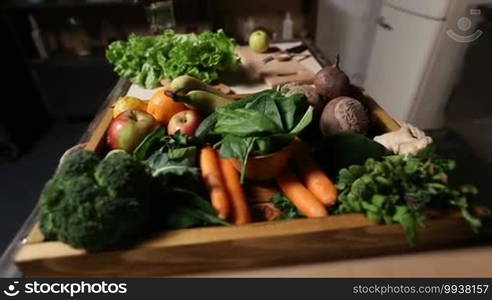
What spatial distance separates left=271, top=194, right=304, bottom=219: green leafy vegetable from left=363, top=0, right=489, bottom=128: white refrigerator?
4.25 ft

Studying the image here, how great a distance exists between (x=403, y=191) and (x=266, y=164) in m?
0.23

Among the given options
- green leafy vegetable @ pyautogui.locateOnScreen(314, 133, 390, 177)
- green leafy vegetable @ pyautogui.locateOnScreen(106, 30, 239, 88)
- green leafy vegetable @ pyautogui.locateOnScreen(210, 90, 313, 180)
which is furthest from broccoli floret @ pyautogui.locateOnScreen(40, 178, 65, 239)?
green leafy vegetable @ pyautogui.locateOnScreen(106, 30, 239, 88)

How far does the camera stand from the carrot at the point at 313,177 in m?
0.62

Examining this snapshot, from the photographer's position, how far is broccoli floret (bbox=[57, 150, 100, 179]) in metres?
0.56

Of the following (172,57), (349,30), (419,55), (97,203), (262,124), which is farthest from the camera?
(349,30)

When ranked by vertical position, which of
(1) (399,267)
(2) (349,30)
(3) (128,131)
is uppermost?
(3) (128,131)

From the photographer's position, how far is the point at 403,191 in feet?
1.83

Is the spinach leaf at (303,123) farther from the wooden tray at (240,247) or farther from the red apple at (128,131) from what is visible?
the red apple at (128,131)

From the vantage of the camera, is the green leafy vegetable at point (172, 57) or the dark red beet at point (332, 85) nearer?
the dark red beet at point (332, 85)

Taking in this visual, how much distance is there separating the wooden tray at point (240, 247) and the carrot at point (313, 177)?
6 centimetres

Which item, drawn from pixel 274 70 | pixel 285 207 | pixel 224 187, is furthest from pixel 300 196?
pixel 274 70

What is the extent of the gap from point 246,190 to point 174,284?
0.22 meters

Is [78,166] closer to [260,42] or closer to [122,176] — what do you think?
[122,176]

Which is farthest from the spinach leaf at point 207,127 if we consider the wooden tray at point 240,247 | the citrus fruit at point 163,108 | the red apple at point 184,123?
the wooden tray at point 240,247
